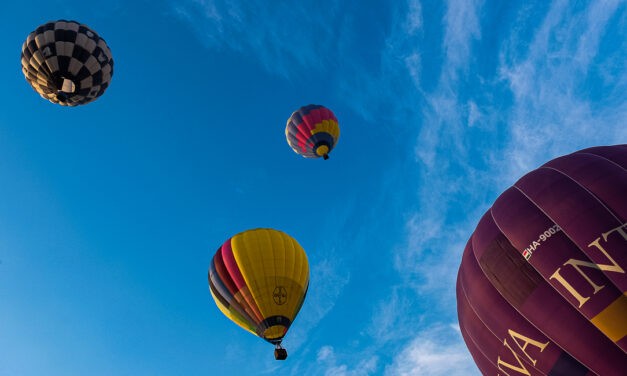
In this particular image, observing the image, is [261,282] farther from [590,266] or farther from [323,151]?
[323,151]

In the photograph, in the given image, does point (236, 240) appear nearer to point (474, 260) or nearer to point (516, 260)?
point (474, 260)

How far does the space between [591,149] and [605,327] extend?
→ 502cm

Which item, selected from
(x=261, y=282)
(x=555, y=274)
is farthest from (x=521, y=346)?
(x=261, y=282)

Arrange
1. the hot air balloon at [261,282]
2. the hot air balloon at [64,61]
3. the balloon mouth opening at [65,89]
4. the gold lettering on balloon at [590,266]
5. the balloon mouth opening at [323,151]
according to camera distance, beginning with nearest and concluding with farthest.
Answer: the gold lettering on balloon at [590,266]
the hot air balloon at [261,282]
the hot air balloon at [64,61]
the balloon mouth opening at [65,89]
the balloon mouth opening at [323,151]

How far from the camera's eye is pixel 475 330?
1140 centimetres

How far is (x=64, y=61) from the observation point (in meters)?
16.2

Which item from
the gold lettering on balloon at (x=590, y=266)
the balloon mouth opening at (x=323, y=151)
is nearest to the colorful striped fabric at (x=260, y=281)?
the gold lettering on balloon at (x=590, y=266)

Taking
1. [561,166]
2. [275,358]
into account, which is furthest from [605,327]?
[275,358]

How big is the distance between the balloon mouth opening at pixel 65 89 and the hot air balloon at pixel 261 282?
348 inches

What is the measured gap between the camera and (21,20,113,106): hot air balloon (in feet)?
53.2

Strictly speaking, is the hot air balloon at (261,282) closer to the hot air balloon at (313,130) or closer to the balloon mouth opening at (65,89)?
the balloon mouth opening at (65,89)

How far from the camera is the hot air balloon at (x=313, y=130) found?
24625 mm

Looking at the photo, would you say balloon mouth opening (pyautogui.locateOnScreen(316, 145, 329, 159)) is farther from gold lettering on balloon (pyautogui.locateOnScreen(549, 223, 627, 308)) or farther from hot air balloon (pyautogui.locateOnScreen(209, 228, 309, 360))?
gold lettering on balloon (pyautogui.locateOnScreen(549, 223, 627, 308))

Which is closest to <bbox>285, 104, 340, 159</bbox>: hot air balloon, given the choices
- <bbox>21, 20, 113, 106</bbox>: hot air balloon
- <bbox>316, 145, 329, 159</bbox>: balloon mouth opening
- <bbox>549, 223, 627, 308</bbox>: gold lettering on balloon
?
<bbox>316, 145, 329, 159</bbox>: balloon mouth opening
